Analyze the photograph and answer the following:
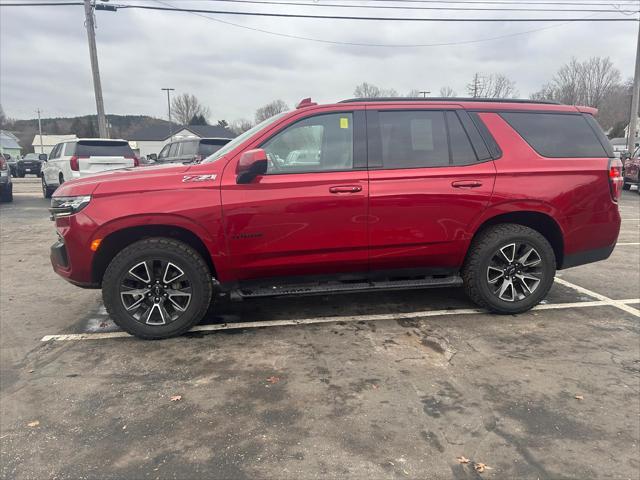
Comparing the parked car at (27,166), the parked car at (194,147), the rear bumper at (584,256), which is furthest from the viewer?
the parked car at (27,166)

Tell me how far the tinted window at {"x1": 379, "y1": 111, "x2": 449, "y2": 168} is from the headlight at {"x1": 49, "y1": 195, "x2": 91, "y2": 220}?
2.53 meters

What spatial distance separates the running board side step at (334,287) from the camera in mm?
4055

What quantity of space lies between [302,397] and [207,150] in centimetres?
1060

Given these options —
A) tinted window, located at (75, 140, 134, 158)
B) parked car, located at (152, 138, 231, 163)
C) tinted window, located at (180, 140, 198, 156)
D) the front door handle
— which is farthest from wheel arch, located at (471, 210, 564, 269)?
tinted window, located at (75, 140, 134, 158)

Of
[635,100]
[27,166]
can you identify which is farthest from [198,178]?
[27,166]

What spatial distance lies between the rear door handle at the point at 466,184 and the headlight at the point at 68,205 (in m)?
3.13

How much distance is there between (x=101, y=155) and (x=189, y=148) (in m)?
2.33

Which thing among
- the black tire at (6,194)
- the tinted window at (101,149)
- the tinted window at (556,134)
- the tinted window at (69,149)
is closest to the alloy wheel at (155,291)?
the tinted window at (556,134)

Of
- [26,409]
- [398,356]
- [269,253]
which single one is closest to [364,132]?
[269,253]

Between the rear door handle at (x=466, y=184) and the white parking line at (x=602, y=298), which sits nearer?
the rear door handle at (x=466, y=184)

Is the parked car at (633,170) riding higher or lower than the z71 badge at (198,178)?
lower

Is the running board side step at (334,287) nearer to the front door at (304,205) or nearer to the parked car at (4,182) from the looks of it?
the front door at (304,205)

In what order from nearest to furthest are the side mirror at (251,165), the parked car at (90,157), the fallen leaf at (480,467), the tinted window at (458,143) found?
the fallen leaf at (480,467) < the side mirror at (251,165) < the tinted window at (458,143) < the parked car at (90,157)

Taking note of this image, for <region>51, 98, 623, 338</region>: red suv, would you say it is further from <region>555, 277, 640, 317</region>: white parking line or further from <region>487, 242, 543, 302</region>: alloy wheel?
<region>555, 277, 640, 317</region>: white parking line
